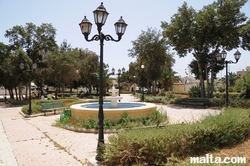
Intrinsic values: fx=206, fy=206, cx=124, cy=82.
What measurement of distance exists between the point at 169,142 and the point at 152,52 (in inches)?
981

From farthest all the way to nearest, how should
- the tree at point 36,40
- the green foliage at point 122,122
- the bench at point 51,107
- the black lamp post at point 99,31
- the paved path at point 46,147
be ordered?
the tree at point 36,40, the bench at point 51,107, the green foliage at point 122,122, the paved path at point 46,147, the black lamp post at point 99,31

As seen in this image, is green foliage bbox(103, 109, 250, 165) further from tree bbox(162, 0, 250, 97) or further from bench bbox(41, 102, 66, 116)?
tree bbox(162, 0, 250, 97)

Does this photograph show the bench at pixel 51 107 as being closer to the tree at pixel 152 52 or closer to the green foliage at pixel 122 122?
the green foliage at pixel 122 122

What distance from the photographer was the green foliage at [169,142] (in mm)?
4559

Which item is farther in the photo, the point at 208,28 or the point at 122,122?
the point at 208,28

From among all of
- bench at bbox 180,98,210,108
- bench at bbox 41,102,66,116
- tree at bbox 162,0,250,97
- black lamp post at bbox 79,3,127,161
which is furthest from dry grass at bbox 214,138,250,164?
tree at bbox 162,0,250,97

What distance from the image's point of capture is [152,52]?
28797 millimetres

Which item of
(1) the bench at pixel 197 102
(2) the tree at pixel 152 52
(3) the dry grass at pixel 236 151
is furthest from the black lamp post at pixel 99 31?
(2) the tree at pixel 152 52

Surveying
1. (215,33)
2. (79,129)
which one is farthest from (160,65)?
(79,129)

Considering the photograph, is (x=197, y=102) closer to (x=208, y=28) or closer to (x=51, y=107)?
(x=208, y=28)

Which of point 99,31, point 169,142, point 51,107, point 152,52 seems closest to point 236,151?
point 169,142

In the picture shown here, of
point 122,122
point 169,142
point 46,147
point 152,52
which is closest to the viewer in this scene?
point 169,142

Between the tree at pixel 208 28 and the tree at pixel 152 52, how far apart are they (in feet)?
18.9

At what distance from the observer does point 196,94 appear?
27906 mm
